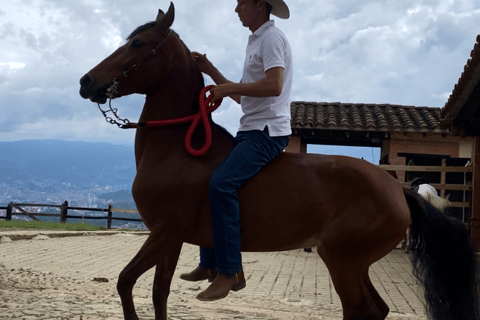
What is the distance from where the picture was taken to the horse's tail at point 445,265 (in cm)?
318

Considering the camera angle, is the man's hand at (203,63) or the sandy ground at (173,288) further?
the sandy ground at (173,288)

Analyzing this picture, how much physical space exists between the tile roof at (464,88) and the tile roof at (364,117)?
3117 mm

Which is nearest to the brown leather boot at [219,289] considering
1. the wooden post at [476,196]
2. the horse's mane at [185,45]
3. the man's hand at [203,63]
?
the horse's mane at [185,45]

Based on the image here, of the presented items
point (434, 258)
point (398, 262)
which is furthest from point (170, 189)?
point (398, 262)

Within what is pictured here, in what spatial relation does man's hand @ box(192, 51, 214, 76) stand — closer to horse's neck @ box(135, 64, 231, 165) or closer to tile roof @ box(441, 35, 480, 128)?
horse's neck @ box(135, 64, 231, 165)

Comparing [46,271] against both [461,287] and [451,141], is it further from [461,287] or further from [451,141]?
[451,141]

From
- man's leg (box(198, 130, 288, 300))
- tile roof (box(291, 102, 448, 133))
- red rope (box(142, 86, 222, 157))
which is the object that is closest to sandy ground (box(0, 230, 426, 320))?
man's leg (box(198, 130, 288, 300))

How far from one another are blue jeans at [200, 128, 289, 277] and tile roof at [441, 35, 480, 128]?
203 inches

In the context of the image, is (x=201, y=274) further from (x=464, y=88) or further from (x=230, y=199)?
(x=464, y=88)

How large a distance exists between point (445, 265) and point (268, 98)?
65.7 inches

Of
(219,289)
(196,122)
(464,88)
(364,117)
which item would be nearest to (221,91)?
(196,122)

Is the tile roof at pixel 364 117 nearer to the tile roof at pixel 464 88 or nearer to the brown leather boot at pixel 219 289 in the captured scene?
the tile roof at pixel 464 88

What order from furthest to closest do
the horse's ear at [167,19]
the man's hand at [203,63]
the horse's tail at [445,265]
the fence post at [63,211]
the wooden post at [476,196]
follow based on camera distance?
the fence post at [63,211] → the wooden post at [476,196] → the man's hand at [203,63] → the horse's tail at [445,265] → the horse's ear at [167,19]

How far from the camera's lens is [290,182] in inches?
117
